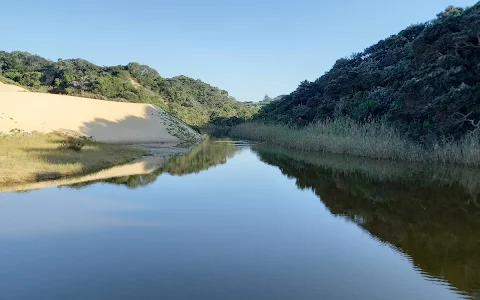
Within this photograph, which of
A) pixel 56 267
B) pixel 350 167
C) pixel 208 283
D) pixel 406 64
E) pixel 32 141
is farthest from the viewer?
pixel 406 64

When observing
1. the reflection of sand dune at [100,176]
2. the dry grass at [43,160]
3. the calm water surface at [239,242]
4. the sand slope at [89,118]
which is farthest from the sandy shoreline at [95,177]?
the sand slope at [89,118]

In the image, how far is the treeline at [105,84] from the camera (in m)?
56.1

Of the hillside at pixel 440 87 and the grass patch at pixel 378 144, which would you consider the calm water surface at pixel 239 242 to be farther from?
the hillside at pixel 440 87

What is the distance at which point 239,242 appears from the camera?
600 centimetres

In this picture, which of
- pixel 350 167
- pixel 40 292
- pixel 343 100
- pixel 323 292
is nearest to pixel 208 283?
pixel 323 292

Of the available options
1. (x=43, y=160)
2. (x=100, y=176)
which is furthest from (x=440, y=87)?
(x=43, y=160)

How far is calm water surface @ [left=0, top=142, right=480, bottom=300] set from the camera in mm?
4344

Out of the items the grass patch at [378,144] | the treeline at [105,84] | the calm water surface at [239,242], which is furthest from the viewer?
the treeline at [105,84]

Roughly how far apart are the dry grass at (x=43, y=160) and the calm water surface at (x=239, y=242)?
1.66 m

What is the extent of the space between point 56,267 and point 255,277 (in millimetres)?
2407

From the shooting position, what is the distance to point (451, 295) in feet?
14.0

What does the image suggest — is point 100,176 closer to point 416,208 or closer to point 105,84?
point 416,208

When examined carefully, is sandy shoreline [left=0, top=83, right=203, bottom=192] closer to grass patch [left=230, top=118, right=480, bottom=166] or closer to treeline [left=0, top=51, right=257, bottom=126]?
grass patch [left=230, top=118, right=480, bottom=166]

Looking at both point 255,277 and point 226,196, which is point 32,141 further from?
point 255,277
